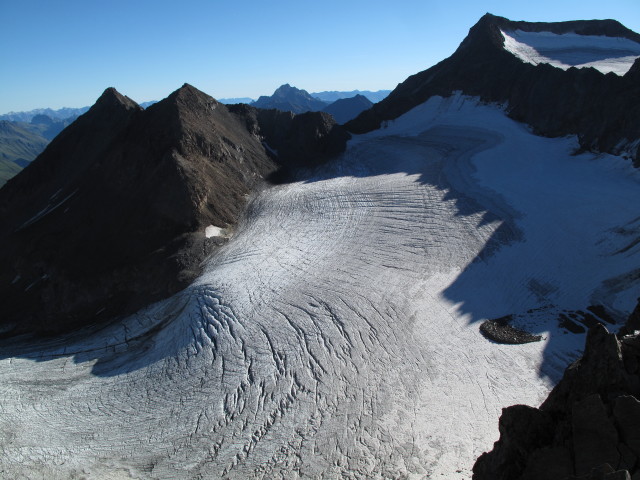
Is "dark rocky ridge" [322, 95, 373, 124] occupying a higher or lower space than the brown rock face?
higher

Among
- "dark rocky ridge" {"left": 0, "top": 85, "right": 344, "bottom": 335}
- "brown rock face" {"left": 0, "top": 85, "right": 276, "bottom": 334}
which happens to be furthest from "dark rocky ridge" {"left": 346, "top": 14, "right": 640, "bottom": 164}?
"brown rock face" {"left": 0, "top": 85, "right": 276, "bottom": 334}

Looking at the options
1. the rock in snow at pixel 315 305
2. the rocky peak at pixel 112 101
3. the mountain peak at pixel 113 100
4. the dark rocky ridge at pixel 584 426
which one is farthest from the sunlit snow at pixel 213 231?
the dark rocky ridge at pixel 584 426

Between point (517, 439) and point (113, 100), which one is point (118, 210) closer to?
point (113, 100)

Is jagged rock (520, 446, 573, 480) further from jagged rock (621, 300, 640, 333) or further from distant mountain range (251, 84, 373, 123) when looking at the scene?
distant mountain range (251, 84, 373, 123)

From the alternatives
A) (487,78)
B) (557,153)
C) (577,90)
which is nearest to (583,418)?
(557,153)

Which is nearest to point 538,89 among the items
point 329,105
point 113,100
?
point 113,100

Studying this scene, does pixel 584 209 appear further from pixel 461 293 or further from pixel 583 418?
pixel 583 418

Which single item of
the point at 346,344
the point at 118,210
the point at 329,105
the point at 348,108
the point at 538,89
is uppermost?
the point at 329,105
